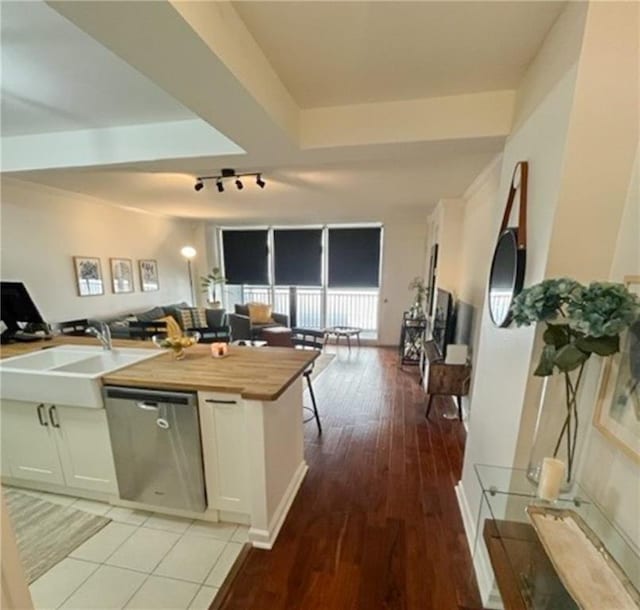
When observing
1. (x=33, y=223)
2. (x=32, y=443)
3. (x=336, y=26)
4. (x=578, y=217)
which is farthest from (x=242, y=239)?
(x=578, y=217)

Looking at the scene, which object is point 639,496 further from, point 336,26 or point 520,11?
point 336,26

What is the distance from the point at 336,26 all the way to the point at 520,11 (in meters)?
0.69

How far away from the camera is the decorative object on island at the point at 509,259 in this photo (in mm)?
1387

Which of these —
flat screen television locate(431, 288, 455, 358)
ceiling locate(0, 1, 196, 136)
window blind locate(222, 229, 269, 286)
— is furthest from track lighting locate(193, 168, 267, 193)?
window blind locate(222, 229, 269, 286)

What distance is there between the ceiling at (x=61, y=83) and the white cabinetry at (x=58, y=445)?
6.07 ft

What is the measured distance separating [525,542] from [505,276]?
3.68 ft

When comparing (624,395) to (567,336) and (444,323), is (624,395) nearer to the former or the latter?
(567,336)

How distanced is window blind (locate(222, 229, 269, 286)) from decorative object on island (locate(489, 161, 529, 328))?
5753 mm

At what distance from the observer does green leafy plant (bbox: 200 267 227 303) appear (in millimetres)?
6844

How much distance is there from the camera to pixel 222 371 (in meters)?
1.95

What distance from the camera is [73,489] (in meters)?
2.13

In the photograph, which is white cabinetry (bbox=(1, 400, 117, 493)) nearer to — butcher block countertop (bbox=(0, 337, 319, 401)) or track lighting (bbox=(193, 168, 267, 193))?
butcher block countertop (bbox=(0, 337, 319, 401))

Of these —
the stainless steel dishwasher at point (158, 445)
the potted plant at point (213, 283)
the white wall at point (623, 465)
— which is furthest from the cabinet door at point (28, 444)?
the potted plant at point (213, 283)

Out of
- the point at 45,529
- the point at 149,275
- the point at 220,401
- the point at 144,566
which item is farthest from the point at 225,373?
the point at 149,275
